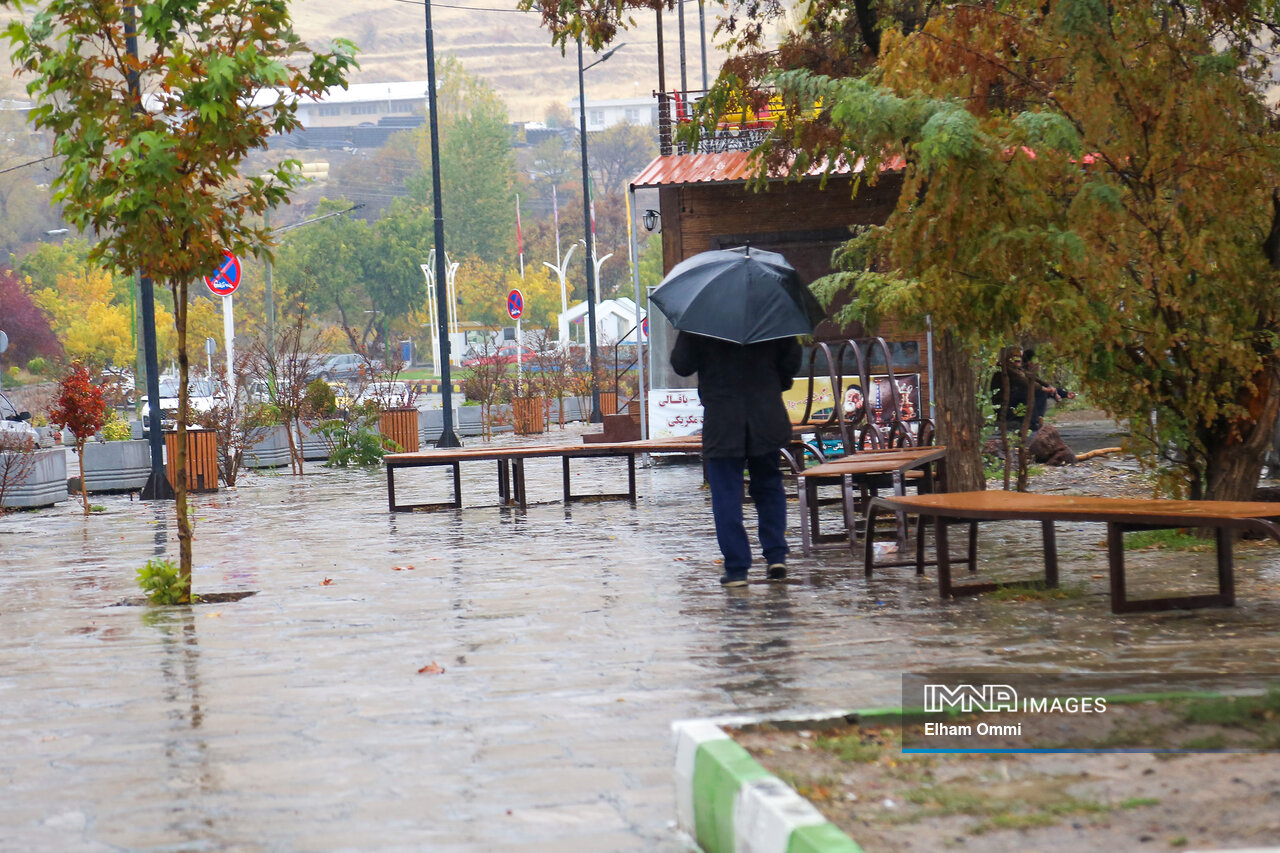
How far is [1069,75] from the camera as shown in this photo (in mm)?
10039

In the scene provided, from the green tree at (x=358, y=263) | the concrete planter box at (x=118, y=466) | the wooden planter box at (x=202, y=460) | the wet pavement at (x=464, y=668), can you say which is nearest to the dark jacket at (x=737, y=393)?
the wet pavement at (x=464, y=668)

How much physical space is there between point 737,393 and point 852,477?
1.78 metres

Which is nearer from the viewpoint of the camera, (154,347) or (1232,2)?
(1232,2)

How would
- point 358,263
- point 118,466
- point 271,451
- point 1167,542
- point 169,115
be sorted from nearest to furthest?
point 169,115 < point 1167,542 < point 118,466 < point 271,451 < point 358,263

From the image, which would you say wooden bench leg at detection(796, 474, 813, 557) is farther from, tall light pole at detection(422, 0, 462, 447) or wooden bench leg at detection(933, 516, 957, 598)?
tall light pole at detection(422, 0, 462, 447)

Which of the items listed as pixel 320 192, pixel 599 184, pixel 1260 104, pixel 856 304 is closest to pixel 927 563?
pixel 856 304

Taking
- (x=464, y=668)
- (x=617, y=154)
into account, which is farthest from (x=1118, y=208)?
(x=617, y=154)

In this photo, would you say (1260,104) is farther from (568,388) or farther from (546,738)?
(568,388)

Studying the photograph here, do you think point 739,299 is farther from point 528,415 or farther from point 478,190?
point 478,190

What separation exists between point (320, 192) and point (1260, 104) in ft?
606

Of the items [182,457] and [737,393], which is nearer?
[737,393]

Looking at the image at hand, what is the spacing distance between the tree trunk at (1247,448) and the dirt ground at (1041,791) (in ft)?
17.5

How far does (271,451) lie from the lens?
83.7 feet

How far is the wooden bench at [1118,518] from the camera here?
7168 millimetres
